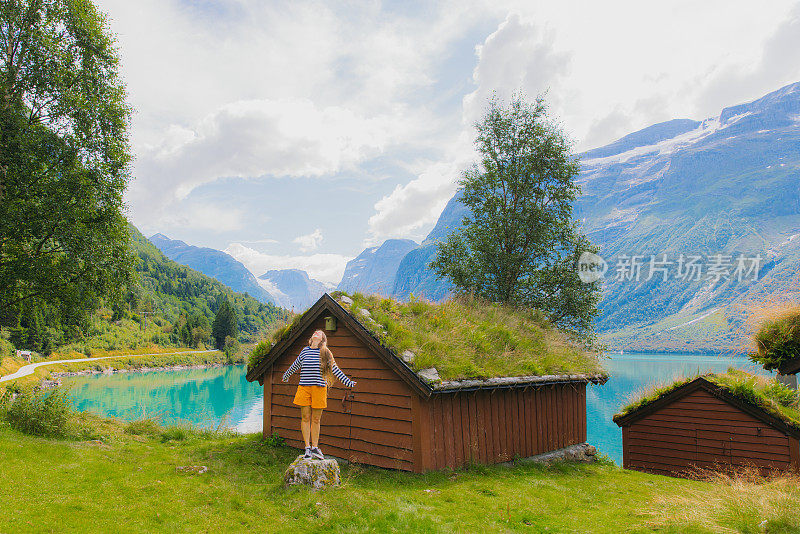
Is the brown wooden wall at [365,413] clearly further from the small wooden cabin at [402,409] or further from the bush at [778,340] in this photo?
the bush at [778,340]

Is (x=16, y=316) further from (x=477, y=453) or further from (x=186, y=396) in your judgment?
(x=186, y=396)

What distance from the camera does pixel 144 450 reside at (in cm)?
1302

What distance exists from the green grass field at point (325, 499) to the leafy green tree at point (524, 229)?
14139 millimetres

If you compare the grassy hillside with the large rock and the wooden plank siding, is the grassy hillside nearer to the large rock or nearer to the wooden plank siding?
the wooden plank siding

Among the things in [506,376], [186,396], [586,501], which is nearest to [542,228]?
[506,376]

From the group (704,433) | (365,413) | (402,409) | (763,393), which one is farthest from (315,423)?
(763,393)

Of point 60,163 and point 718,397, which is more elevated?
point 60,163

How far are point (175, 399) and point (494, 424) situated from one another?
49384mm

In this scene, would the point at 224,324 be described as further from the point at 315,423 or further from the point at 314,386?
the point at 314,386

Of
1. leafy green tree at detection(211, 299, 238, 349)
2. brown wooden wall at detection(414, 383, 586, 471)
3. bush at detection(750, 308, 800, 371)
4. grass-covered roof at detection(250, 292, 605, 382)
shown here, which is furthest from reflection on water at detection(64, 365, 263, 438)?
leafy green tree at detection(211, 299, 238, 349)

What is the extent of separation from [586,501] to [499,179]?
66.4ft

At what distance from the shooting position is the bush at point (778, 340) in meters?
13.7

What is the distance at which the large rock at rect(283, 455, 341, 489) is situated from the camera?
8852mm

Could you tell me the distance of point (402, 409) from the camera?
1139 centimetres
